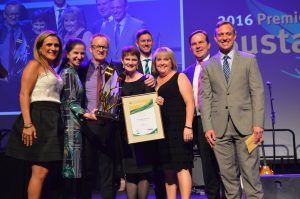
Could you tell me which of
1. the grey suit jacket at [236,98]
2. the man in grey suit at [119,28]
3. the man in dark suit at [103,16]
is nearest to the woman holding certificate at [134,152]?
the grey suit jacket at [236,98]

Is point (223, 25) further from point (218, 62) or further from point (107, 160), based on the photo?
point (107, 160)

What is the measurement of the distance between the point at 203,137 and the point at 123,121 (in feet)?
2.47

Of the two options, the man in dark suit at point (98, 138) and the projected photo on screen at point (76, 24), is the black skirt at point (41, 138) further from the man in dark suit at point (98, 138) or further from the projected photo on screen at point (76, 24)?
the projected photo on screen at point (76, 24)

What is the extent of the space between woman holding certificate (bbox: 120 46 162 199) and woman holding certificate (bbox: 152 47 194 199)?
149 mm

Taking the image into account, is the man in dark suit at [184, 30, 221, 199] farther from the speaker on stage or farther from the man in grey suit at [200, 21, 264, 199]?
the speaker on stage

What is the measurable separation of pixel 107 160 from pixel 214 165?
39.6 inches

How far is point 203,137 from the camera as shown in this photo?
4.02 meters

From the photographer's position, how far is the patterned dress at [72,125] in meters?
3.54

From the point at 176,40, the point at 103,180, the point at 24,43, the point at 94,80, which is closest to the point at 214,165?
the point at 103,180

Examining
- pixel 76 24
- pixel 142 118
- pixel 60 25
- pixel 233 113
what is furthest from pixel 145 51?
pixel 60 25

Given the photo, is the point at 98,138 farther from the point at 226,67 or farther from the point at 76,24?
the point at 76,24

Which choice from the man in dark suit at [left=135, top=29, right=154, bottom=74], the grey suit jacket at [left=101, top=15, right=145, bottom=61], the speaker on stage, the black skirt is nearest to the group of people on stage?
the black skirt

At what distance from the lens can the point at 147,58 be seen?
13.8ft

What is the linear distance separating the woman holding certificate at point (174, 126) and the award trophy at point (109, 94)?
1.26ft
